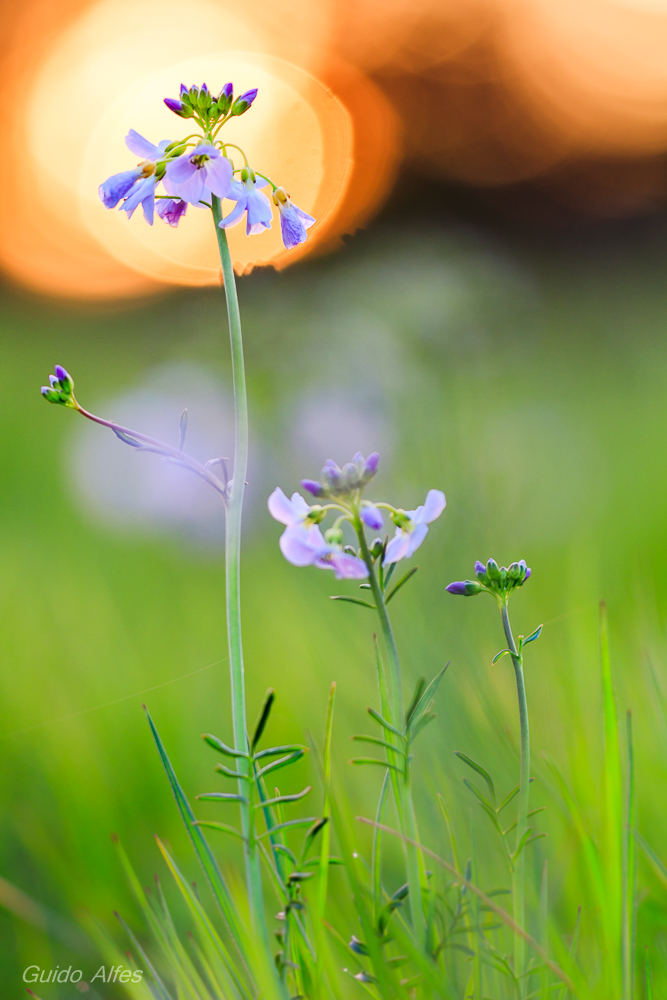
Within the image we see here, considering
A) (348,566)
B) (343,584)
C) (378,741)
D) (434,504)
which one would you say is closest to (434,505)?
(434,504)

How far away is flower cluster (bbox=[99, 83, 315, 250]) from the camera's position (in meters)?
0.64

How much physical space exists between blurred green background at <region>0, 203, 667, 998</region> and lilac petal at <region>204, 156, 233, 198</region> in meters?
0.60

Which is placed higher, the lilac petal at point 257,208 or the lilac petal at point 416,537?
the lilac petal at point 257,208

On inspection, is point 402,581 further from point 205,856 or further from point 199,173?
point 199,173

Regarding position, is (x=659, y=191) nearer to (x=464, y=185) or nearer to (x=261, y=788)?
(x=464, y=185)

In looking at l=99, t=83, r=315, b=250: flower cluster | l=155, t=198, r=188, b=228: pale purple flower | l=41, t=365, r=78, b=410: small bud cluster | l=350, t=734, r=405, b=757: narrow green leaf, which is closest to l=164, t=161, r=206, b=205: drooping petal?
l=99, t=83, r=315, b=250: flower cluster

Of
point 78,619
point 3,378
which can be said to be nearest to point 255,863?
point 78,619

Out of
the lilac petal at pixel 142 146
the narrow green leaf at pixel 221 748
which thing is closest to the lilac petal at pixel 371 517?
the narrow green leaf at pixel 221 748

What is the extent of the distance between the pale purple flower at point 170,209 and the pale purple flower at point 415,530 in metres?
0.44

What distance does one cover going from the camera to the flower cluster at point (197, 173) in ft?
2.09

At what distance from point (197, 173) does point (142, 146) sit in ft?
0.32

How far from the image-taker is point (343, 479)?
0.60m

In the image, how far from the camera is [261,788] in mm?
743

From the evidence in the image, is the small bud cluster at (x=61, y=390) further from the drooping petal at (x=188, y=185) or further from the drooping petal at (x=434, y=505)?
the drooping petal at (x=434, y=505)
